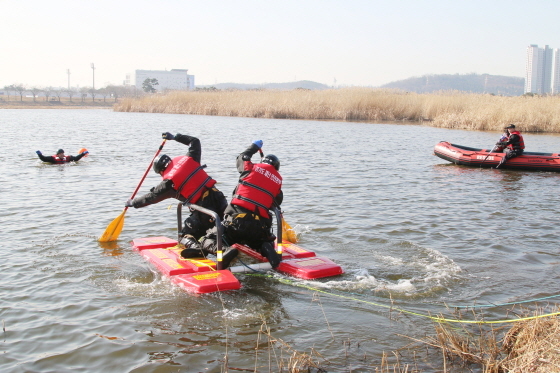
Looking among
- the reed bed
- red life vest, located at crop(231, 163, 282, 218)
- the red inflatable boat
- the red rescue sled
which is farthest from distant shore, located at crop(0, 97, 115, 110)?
the reed bed

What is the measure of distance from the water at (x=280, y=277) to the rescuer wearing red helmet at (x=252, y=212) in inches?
18.5

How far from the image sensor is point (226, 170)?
15320 mm

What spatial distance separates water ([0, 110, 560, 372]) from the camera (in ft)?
16.4

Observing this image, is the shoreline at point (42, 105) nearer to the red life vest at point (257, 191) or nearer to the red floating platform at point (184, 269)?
the red floating platform at point (184, 269)

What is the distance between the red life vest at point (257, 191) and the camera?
668cm

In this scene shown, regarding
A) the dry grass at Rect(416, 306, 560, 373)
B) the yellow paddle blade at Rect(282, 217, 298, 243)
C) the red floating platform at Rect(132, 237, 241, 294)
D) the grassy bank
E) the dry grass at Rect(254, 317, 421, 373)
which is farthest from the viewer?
the grassy bank

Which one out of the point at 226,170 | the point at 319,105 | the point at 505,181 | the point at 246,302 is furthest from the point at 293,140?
the point at 246,302

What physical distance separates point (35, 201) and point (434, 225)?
7.98 metres

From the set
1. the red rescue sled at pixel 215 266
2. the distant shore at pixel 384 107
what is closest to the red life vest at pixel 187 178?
the red rescue sled at pixel 215 266

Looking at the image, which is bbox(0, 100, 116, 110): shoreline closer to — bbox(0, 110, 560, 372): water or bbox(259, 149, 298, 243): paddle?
bbox(0, 110, 560, 372): water

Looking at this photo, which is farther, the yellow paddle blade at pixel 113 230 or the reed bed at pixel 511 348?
the yellow paddle blade at pixel 113 230

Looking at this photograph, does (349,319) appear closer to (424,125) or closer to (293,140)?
(293,140)

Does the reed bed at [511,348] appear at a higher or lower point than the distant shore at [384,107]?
lower

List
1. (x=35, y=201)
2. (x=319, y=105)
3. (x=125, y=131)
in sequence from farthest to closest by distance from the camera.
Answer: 1. (x=319, y=105)
2. (x=125, y=131)
3. (x=35, y=201)
